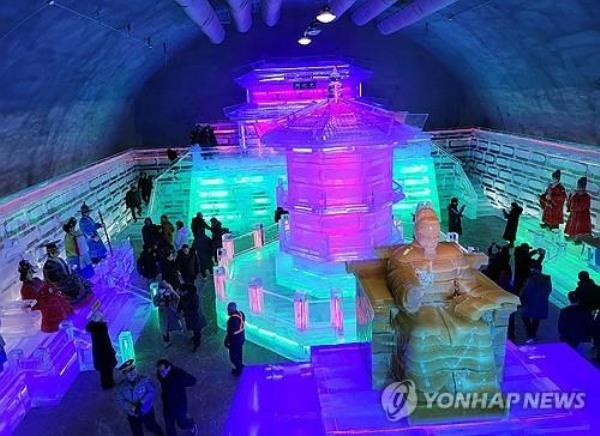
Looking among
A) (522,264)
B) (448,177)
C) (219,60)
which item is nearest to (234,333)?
(522,264)

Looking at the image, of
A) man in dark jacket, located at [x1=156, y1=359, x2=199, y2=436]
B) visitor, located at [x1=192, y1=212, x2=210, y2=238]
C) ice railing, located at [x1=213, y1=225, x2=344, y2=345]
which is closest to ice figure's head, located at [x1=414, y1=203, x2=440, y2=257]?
man in dark jacket, located at [x1=156, y1=359, x2=199, y2=436]

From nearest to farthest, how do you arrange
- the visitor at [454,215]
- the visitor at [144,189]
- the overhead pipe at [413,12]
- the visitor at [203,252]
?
the visitor at [203,252] → the overhead pipe at [413,12] → the visitor at [454,215] → the visitor at [144,189]

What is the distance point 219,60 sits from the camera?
19.3 m

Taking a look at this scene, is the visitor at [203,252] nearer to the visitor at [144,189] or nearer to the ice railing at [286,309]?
the ice railing at [286,309]

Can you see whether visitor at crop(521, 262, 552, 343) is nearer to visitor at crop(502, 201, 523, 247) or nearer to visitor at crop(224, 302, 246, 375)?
visitor at crop(224, 302, 246, 375)

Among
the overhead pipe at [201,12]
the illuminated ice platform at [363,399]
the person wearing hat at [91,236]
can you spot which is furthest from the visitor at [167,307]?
the overhead pipe at [201,12]

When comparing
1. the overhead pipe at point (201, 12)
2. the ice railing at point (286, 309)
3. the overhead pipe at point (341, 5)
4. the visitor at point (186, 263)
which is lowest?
the ice railing at point (286, 309)

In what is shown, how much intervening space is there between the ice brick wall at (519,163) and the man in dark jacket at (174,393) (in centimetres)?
1018

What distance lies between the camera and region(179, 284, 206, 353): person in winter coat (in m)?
7.76

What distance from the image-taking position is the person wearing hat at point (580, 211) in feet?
35.2

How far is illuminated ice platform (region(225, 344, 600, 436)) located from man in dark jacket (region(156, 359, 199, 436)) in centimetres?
104

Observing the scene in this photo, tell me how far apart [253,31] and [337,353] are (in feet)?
54.6

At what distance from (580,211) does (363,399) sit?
8.86m

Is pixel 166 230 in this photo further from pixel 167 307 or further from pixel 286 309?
pixel 286 309
